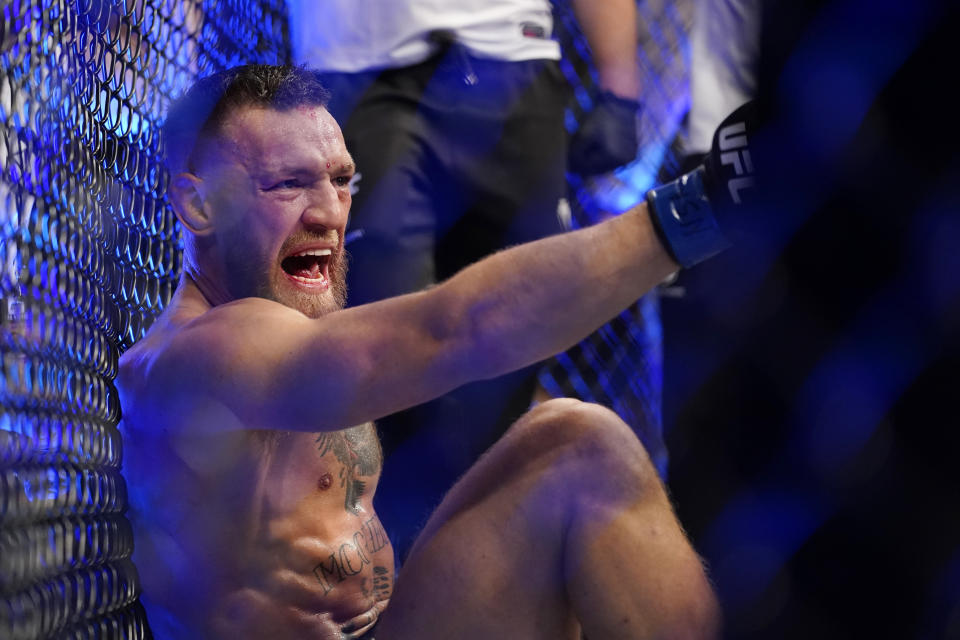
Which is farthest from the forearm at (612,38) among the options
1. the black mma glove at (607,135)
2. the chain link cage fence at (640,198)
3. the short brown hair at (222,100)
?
the short brown hair at (222,100)

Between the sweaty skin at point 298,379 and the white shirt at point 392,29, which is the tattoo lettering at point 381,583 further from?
the white shirt at point 392,29

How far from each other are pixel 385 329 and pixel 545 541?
42cm

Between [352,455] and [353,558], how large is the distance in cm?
17

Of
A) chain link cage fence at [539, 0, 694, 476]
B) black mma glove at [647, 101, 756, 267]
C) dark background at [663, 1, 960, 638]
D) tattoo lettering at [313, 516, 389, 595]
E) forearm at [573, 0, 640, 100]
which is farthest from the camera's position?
chain link cage fence at [539, 0, 694, 476]

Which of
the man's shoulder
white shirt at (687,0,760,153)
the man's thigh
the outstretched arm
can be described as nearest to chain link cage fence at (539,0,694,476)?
white shirt at (687,0,760,153)

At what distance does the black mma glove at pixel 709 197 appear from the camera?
3.74 feet

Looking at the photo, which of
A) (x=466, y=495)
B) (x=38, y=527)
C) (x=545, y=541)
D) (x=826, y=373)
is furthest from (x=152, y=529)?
(x=826, y=373)

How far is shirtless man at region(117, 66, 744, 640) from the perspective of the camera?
1.28 meters

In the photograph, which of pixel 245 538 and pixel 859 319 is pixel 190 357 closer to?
pixel 245 538

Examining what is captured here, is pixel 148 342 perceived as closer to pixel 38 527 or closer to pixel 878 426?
pixel 38 527

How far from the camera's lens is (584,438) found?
62.2 inches

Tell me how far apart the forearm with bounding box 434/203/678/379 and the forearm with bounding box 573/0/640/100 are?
4.56 ft

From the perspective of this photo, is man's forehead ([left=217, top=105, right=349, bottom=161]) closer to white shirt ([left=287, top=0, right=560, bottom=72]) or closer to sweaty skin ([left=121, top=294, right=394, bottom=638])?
sweaty skin ([left=121, top=294, right=394, bottom=638])

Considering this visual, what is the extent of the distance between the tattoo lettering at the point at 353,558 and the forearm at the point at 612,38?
125 cm
